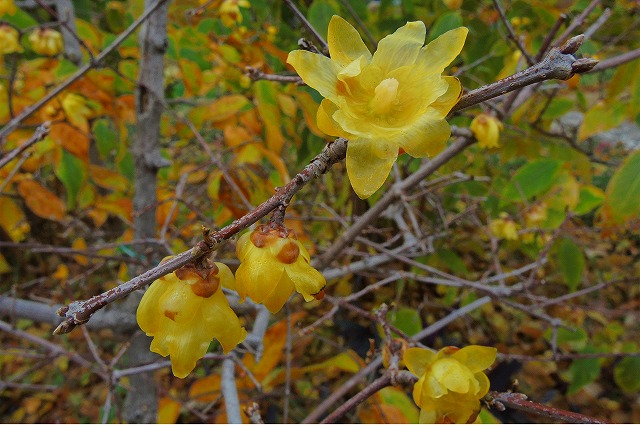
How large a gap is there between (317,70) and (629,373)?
1.58 meters

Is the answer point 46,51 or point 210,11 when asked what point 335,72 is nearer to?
point 46,51

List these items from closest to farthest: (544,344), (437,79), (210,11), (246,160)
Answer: (437,79) → (246,160) → (210,11) → (544,344)

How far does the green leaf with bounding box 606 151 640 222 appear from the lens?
38.1 inches

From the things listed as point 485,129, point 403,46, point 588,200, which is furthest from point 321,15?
point 588,200

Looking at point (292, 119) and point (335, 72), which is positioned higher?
point (335, 72)

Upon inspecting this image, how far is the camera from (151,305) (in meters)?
0.49

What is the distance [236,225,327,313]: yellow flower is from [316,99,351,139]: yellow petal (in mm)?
107

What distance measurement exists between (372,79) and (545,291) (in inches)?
89.4

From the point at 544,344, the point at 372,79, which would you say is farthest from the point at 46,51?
the point at 544,344

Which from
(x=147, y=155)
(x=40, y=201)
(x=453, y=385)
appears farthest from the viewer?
(x=40, y=201)

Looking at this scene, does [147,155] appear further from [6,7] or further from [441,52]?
[441,52]

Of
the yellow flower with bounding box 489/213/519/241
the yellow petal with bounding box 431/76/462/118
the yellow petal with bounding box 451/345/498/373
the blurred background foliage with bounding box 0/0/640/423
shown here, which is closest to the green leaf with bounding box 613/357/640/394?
the blurred background foliage with bounding box 0/0/640/423

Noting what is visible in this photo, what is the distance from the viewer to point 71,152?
128 cm

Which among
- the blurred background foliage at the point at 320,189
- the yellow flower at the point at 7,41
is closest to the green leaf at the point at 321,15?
the blurred background foliage at the point at 320,189
